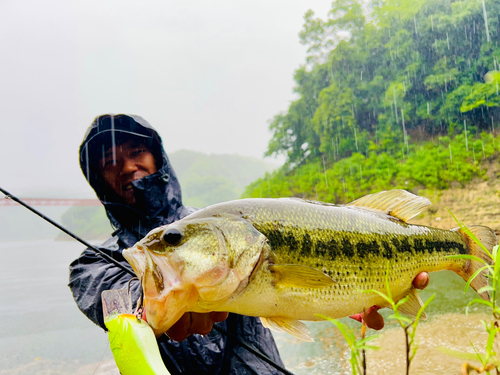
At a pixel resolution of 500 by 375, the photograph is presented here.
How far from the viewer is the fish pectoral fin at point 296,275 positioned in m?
1.28

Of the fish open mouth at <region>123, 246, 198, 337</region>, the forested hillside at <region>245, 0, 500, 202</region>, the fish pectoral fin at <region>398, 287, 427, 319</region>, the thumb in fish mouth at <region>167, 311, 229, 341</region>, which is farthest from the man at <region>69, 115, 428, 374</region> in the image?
the forested hillside at <region>245, 0, 500, 202</region>

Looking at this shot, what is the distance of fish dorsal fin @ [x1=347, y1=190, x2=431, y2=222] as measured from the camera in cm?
168

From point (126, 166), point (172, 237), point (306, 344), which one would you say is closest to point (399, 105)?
point (306, 344)

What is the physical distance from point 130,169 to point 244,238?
208 centimetres

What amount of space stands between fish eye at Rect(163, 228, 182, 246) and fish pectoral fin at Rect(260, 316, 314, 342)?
468mm

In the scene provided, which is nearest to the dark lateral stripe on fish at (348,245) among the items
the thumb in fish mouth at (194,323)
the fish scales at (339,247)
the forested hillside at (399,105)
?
the fish scales at (339,247)

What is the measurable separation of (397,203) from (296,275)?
0.75 meters

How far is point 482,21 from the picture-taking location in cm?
1791

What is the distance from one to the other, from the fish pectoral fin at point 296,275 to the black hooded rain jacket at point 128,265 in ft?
3.16

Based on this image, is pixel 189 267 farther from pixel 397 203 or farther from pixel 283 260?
pixel 397 203

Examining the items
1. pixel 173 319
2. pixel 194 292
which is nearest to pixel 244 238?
pixel 194 292

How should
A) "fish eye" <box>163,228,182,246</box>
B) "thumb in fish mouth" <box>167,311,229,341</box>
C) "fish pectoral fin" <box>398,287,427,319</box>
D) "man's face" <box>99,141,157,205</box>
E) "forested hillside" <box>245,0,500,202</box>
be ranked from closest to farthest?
"fish eye" <box>163,228,182,246</box> → "thumb in fish mouth" <box>167,311,229,341</box> → "fish pectoral fin" <box>398,287,427,319</box> → "man's face" <box>99,141,157,205</box> → "forested hillside" <box>245,0,500,202</box>

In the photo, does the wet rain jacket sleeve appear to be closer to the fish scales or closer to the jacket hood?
the jacket hood

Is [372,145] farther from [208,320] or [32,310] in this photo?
[32,310]
